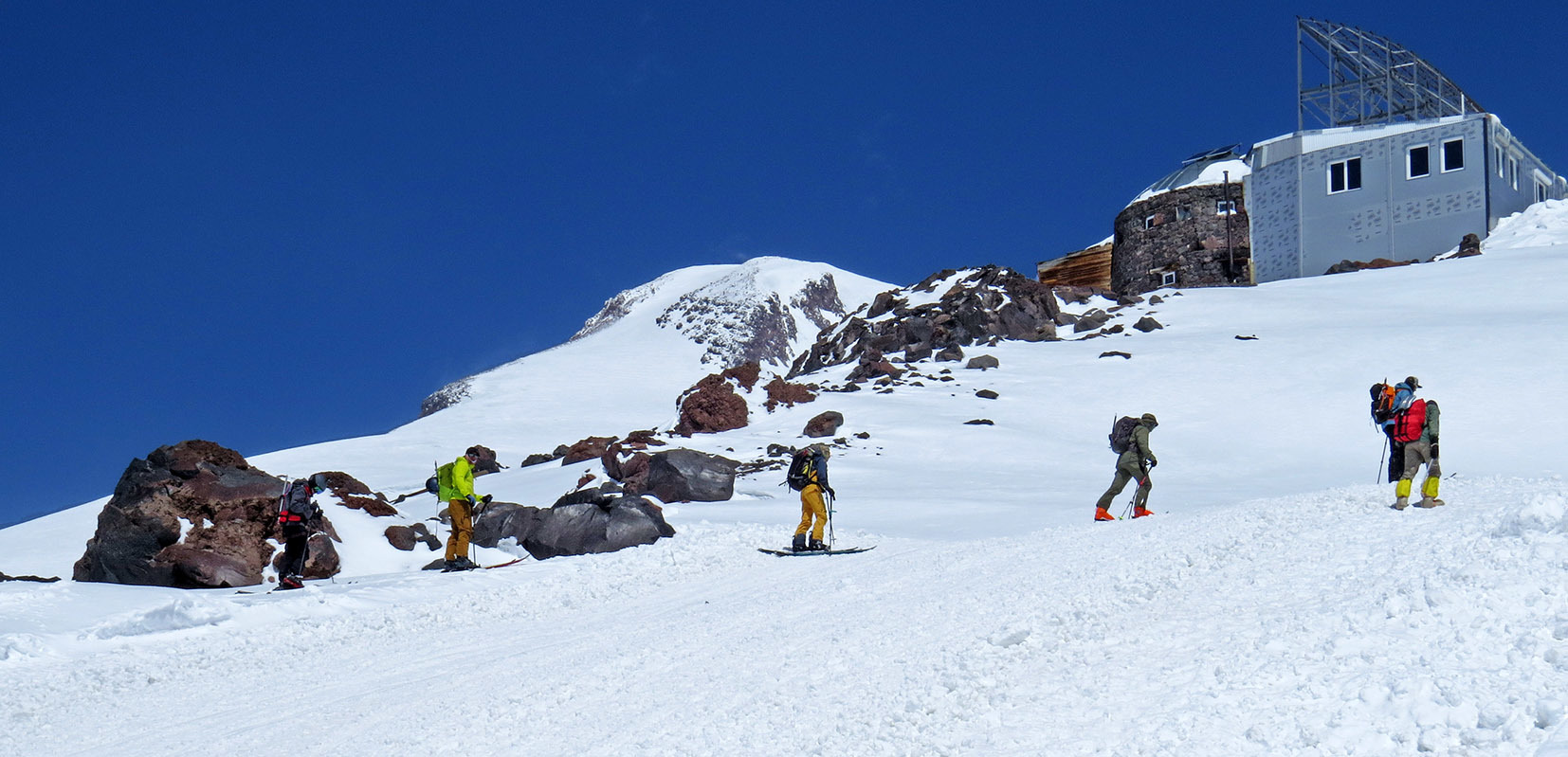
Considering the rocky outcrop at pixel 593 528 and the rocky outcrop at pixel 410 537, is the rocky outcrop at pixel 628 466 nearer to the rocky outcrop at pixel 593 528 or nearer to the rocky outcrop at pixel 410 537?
the rocky outcrop at pixel 410 537

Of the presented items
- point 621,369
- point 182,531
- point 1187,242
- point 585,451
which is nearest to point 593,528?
point 182,531

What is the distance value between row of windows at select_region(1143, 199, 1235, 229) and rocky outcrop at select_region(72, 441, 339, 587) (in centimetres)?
4516

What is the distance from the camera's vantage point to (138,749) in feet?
24.3

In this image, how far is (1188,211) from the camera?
5328 cm

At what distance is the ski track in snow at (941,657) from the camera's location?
18.8 feet

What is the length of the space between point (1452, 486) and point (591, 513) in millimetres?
9844

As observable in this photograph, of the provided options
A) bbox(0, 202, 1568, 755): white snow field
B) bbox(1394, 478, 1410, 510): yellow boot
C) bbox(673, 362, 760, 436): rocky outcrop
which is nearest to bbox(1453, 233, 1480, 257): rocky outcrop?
bbox(0, 202, 1568, 755): white snow field

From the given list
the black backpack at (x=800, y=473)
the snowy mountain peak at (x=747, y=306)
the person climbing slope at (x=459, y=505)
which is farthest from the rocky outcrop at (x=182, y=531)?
the snowy mountain peak at (x=747, y=306)

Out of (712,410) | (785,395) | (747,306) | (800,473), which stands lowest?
(800,473)

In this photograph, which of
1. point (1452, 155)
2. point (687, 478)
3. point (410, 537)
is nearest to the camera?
point (410, 537)

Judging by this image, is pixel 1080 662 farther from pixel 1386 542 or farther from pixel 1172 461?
pixel 1172 461

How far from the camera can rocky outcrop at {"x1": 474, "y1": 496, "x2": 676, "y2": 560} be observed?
14773 millimetres

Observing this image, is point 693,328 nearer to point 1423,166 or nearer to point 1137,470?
point 1423,166

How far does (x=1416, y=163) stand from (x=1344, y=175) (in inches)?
99.6
